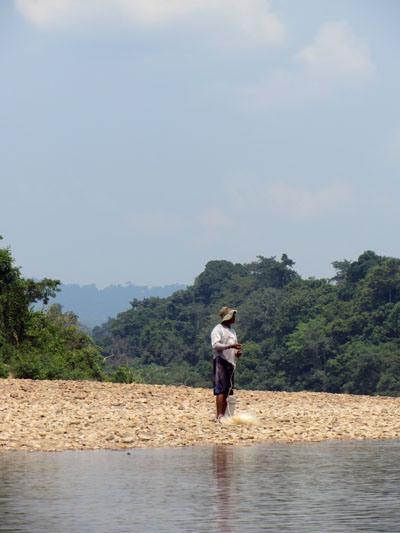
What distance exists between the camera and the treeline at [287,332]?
82.1 metres

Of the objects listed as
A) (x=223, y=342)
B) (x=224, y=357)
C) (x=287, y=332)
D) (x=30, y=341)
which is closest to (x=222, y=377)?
(x=224, y=357)

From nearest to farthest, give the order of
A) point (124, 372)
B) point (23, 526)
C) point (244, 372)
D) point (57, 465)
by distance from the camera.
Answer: point (23, 526), point (57, 465), point (124, 372), point (244, 372)

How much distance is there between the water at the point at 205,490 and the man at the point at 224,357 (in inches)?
103

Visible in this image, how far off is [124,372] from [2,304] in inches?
206

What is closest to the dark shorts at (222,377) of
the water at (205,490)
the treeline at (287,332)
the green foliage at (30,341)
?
the water at (205,490)

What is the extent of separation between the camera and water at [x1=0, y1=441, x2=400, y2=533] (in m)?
9.62

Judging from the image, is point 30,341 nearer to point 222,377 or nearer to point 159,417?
point 159,417

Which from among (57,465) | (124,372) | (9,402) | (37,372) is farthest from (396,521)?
(124,372)

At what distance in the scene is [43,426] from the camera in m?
17.2

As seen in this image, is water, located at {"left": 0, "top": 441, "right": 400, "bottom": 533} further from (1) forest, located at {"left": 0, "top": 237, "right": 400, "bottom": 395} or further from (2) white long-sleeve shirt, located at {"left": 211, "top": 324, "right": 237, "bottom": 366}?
(1) forest, located at {"left": 0, "top": 237, "right": 400, "bottom": 395}

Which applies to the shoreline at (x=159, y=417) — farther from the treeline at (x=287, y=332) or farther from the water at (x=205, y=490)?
the treeline at (x=287, y=332)

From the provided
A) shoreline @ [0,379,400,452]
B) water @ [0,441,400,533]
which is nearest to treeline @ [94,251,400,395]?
shoreline @ [0,379,400,452]

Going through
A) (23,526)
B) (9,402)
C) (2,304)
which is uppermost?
(2,304)

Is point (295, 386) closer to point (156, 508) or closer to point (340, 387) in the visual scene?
point (340, 387)
